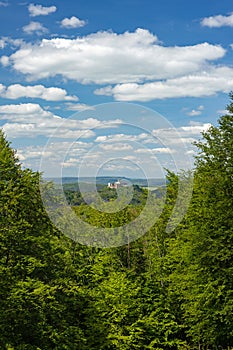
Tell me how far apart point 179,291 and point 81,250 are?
7273 millimetres

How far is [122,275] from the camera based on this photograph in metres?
28.3

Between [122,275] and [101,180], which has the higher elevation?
[101,180]

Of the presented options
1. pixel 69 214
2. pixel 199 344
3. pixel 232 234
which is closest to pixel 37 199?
pixel 69 214

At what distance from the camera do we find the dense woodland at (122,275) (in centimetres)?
1891

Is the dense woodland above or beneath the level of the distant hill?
beneath

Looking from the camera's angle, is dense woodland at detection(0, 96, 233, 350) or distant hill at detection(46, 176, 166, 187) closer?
dense woodland at detection(0, 96, 233, 350)

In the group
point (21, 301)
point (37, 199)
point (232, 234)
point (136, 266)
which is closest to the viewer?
point (21, 301)

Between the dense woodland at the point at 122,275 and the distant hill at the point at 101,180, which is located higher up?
the distant hill at the point at 101,180

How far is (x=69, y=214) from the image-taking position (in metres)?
29.6

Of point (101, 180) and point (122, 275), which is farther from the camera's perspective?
point (122, 275)

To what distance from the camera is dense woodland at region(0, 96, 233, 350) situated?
18906 mm

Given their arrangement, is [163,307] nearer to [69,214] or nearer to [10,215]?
[69,214]

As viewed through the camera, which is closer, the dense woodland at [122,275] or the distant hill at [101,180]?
the dense woodland at [122,275]

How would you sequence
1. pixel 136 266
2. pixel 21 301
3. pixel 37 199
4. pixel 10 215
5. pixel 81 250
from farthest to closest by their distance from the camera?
pixel 136 266, pixel 81 250, pixel 37 199, pixel 10 215, pixel 21 301
